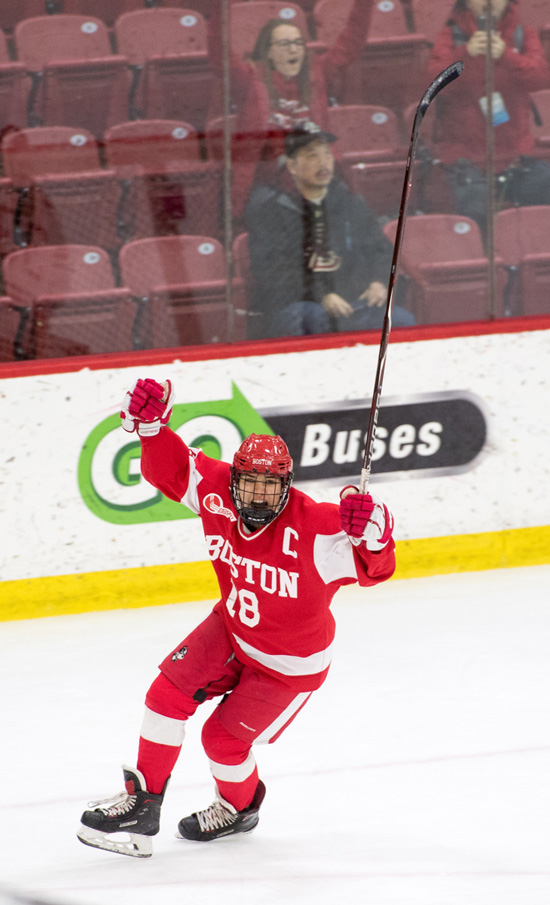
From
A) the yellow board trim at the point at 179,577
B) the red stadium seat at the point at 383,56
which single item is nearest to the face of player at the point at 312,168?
the red stadium seat at the point at 383,56

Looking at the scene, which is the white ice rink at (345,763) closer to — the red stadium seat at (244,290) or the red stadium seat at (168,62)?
the red stadium seat at (244,290)

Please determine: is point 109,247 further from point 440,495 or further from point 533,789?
point 533,789

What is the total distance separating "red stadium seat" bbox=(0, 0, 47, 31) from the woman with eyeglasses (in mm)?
766

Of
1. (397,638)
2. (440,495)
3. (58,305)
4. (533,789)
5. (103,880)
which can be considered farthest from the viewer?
(440,495)

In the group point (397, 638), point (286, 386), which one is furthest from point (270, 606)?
point (286, 386)

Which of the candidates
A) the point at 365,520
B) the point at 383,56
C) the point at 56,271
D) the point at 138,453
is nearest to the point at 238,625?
the point at 365,520

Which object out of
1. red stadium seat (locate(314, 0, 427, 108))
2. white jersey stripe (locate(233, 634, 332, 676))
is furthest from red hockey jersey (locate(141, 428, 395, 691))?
red stadium seat (locate(314, 0, 427, 108))

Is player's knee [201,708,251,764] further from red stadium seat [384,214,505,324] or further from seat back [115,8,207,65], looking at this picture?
seat back [115,8,207,65]

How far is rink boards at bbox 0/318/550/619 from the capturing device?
4.50 m

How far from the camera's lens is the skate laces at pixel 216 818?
2873mm

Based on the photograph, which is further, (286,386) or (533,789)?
(286,386)

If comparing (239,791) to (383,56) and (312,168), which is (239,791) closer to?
(312,168)

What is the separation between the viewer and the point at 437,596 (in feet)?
15.6

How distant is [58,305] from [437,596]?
6.16ft
